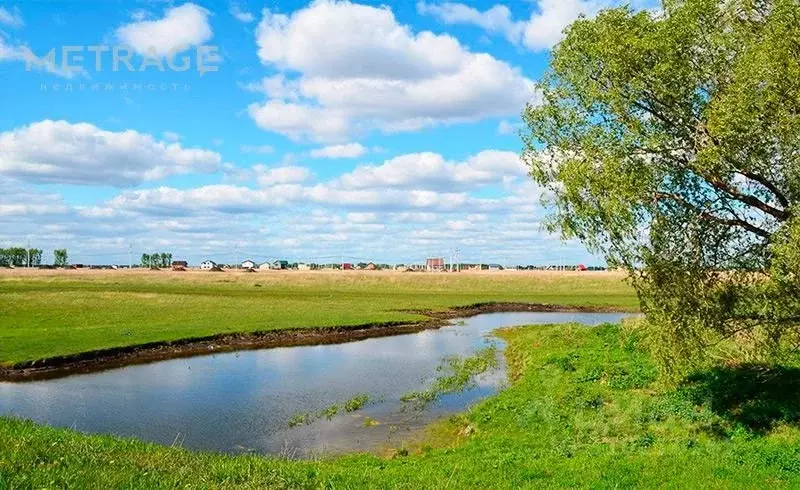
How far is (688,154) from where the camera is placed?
728 inches

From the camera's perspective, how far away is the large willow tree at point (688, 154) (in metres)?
16.7

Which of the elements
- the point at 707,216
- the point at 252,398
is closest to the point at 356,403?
the point at 252,398

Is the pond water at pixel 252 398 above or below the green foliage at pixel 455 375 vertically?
below

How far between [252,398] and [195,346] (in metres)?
21.1

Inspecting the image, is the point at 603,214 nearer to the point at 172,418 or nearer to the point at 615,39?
the point at 615,39

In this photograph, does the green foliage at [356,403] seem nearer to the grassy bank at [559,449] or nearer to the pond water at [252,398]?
the pond water at [252,398]

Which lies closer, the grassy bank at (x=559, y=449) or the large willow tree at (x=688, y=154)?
the grassy bank at (x=559, y=449)

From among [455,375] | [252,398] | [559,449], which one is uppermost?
[559,449]

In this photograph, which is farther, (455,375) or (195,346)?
(195,346)

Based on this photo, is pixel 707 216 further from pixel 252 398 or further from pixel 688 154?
pixel 252 398

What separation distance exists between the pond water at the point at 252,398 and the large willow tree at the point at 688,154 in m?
13.0

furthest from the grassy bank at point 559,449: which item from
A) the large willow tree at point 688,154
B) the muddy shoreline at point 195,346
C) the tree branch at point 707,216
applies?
the muddy shoreline at point 195,346

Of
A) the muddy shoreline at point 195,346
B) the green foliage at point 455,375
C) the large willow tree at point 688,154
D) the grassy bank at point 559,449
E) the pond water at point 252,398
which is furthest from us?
the muddy shoreline at point 195,346

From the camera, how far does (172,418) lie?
1159 inches
